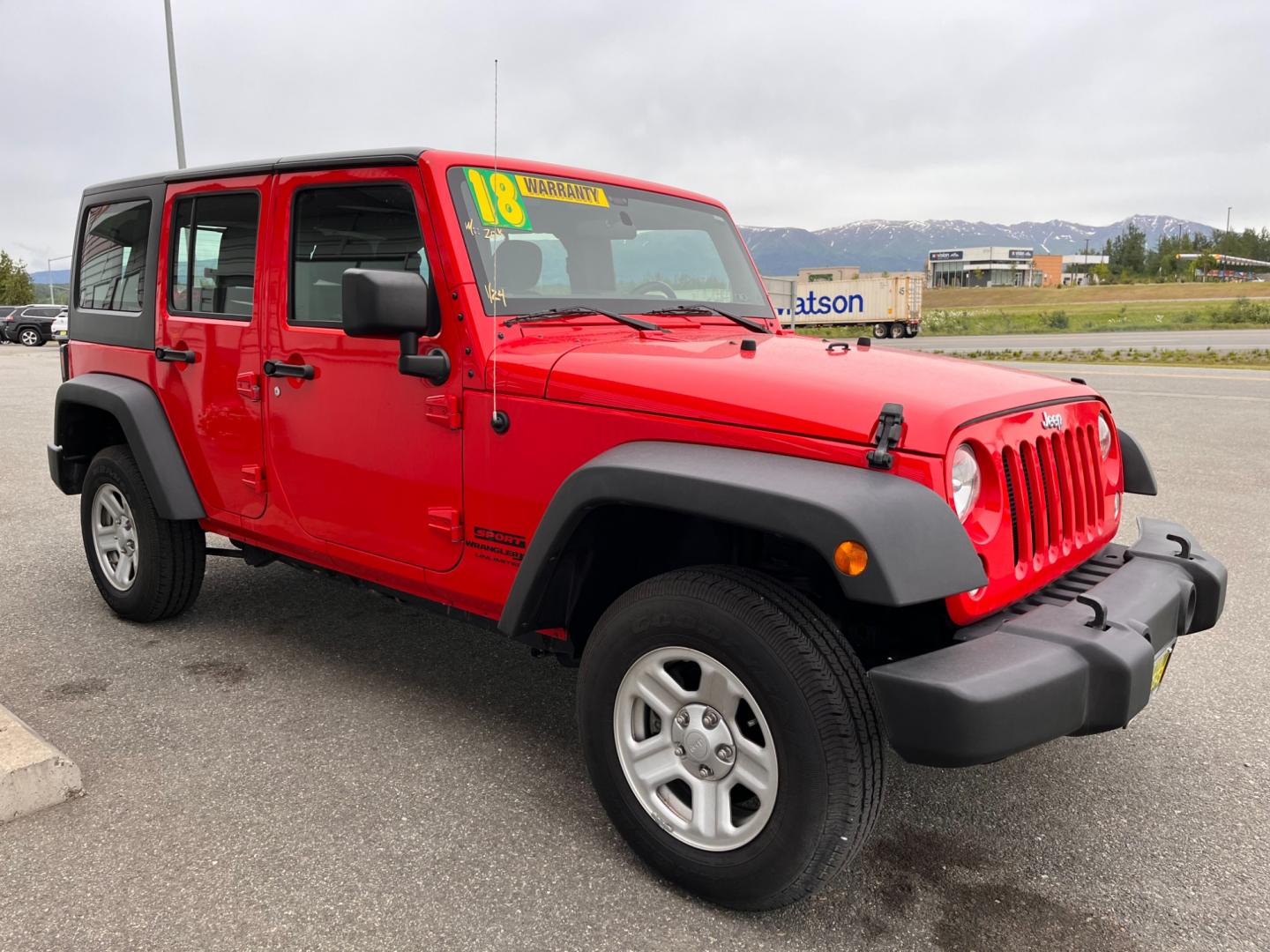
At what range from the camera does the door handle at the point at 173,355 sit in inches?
155

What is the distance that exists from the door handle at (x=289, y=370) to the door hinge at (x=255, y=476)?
0.37m

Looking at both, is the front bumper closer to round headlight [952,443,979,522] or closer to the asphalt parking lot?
round headlight [952,443,979,522]

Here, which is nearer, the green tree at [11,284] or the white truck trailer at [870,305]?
the white truck trailer at [870,305]

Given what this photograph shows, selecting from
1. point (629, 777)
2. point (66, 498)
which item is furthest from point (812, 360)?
point (66, 498)

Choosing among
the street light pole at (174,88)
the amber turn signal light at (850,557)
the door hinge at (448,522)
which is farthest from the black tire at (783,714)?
the street light pole at (174,88)

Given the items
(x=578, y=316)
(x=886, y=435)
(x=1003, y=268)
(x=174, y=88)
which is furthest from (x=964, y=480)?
(x=1003, y=268)

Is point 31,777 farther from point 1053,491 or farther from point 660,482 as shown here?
point 1053,491

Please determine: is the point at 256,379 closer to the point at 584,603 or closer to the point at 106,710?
the point at 106,710

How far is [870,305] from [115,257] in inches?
1584

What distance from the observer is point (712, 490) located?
2.25 metres

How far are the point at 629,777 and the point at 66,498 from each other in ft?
21.1

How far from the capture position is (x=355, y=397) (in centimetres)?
327

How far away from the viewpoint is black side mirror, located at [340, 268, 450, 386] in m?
2.71

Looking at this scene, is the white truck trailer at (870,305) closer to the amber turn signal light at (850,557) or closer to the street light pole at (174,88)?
the street light pole at (174,88)
